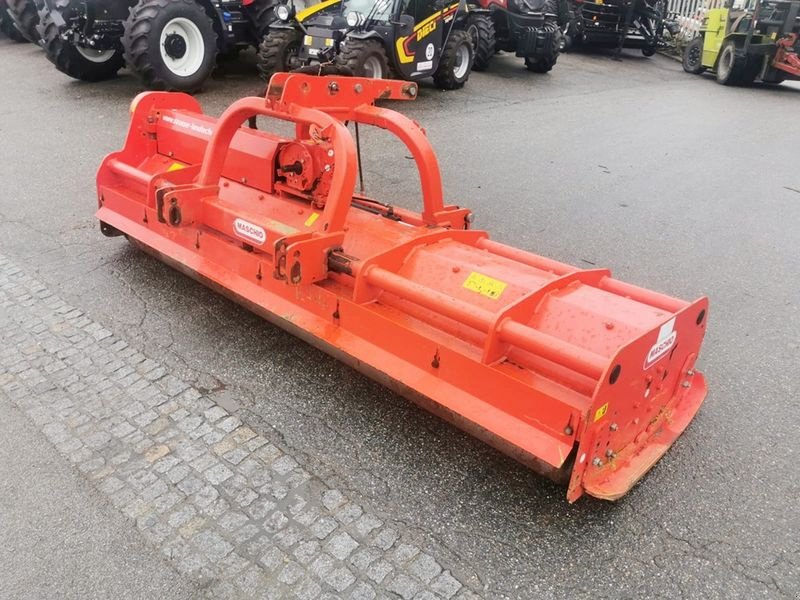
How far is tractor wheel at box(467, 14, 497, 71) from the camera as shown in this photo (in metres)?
11.2

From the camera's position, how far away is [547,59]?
12766 mm

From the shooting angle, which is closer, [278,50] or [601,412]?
[601,412]

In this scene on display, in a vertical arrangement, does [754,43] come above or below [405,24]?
below

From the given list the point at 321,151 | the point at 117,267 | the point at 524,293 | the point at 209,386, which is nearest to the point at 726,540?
the point at 524,293

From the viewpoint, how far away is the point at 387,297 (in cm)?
302

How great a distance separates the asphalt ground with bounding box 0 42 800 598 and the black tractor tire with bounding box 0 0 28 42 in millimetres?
4788

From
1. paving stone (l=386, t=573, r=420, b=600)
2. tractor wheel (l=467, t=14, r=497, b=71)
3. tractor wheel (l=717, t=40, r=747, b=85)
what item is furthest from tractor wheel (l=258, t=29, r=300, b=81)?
tractor wheel (l=717, t=40, r=747, b=85)

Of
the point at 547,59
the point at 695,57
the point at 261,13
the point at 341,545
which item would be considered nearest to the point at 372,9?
the point at 261,13

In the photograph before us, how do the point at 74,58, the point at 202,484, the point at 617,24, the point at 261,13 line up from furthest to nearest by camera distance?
1. the point at 617,24
2. the point at 261,13
3. the point at 74,58
4. the point at 202,484

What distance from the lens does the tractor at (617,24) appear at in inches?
621

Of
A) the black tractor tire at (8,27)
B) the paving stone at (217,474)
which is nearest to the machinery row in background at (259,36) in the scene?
the black tractor tire at (8,27)

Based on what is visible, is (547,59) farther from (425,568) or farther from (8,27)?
(425,568)

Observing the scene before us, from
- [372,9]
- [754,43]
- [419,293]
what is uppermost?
[372,9]

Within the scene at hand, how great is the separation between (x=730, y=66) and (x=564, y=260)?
11.3 m
